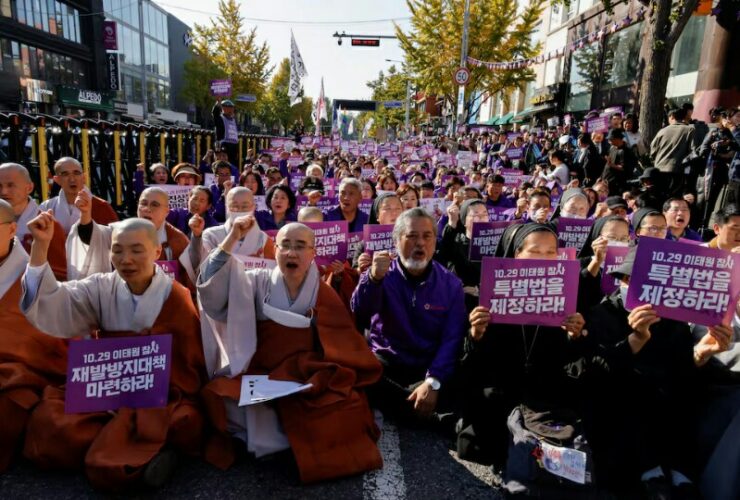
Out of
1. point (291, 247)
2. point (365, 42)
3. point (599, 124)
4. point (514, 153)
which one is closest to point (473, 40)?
point (365, 42)

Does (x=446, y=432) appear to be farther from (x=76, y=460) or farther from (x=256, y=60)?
(x=256, y=60)

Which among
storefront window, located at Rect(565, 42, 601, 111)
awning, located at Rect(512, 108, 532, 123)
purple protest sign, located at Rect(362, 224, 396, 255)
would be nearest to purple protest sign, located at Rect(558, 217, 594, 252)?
purple protest sign, located at Rect(362, 224, 396, 255)

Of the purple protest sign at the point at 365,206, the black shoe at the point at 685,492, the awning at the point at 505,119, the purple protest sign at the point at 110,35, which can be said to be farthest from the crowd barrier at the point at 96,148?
the awning at the point at 505,119

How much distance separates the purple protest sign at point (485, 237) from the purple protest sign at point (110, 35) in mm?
37517

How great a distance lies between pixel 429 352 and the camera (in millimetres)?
3465

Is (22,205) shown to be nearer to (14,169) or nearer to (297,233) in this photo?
(14,169)

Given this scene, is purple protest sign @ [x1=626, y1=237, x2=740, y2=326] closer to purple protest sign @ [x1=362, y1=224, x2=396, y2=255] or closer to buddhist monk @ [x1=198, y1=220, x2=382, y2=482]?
buddhist monk @ [x1=198, y1=220, x2=382, y2=482]

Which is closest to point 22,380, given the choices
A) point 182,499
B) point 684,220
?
point 182,499

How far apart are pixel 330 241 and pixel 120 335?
1.79m

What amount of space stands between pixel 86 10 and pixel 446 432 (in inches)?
1518

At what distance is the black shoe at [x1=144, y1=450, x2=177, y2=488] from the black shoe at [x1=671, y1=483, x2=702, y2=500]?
2466 millimetres

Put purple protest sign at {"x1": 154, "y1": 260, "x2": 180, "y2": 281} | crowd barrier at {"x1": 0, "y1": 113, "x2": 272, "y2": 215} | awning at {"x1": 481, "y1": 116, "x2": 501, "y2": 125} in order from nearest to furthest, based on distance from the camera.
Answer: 1. purple protest sign at {"x1": 154, "y1": 260, "x2": 180, "y2": 281}
2. crowd barrier at {"x1": 0, "y1": 113, "x2": 272, "y2": 215}
3. awning at {"x1": 481, "y1": 116, "x2": 501, "y2": 125}

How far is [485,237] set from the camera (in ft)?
16.5

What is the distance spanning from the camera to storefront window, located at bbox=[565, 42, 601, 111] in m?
23.0
